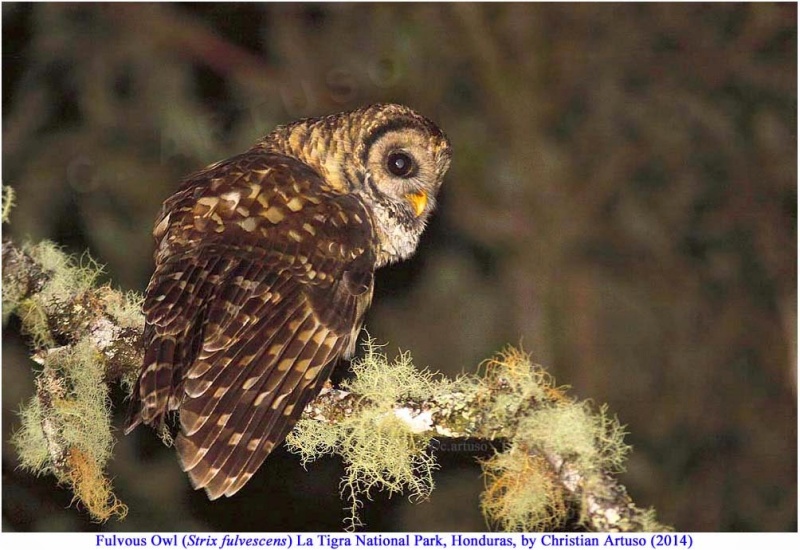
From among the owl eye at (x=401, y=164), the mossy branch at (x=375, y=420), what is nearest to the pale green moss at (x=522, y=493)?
the mossy branch at (x=375, y=420)

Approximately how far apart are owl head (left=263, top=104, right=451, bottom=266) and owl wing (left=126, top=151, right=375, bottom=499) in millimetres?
47

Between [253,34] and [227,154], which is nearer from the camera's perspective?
[227,154]

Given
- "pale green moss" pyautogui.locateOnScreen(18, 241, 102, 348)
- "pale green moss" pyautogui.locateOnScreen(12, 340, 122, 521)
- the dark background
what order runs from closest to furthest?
1. "pale green moss" pyautogui.locateOnScreen(12, 340, 122, 521)
2. "pale green moss" pyautogui.locateOnScreen(18, 241, 102, 348)
3. the dark background

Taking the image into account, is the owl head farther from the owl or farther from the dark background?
the dark background

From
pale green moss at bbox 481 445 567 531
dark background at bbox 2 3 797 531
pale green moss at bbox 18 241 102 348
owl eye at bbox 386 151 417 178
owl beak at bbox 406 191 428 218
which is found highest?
dark background at bbox 2 3 797 531

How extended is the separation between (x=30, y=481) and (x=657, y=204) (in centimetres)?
262

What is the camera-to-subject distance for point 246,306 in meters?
1.92

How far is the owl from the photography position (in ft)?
5.90

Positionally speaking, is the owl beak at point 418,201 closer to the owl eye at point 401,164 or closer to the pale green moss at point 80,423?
the owl eye at point 401,164

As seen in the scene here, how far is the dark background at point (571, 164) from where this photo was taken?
3.44 metres

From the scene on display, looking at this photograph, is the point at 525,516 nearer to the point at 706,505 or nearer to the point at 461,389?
the point at 461,389

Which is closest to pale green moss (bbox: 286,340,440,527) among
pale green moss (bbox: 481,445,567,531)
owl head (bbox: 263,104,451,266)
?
pale green moss (bbox: 481,445,567,531)

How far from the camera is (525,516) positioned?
5.90 ft

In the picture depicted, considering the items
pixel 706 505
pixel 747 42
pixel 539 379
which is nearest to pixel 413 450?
pixel 539 379
